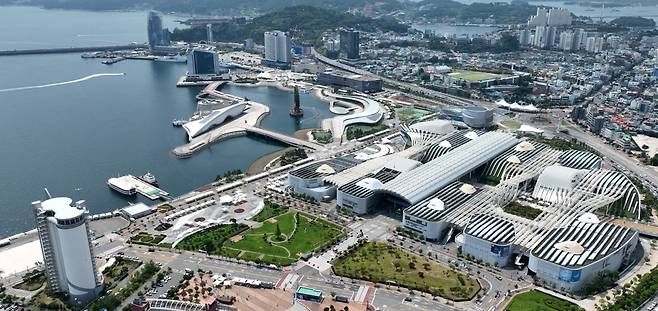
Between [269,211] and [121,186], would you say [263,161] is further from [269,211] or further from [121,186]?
[121,186]

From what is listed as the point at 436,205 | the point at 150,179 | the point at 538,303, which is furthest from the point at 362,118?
the point at 538,303

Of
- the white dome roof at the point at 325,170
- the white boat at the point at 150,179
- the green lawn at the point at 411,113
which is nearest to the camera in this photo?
the white dome roof at the point at 325,170

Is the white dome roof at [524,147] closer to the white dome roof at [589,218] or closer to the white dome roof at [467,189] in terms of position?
the white dome roof at [467,189]

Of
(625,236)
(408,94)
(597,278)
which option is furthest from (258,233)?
(408,94)

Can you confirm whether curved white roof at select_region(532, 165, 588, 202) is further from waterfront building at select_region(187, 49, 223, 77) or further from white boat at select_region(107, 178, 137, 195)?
waterfront building at select_region(187, 49, 223, 77)

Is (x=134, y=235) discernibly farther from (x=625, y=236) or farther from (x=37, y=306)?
(x=625, y=236)

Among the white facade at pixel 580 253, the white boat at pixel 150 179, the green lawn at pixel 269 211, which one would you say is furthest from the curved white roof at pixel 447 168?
the white boat at pixel 150 179
